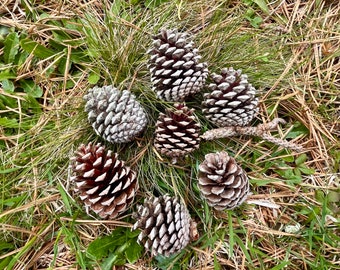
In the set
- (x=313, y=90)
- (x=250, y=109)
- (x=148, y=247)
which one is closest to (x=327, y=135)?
(x=313, y=90)

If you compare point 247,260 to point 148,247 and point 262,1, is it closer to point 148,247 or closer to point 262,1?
point 148,247

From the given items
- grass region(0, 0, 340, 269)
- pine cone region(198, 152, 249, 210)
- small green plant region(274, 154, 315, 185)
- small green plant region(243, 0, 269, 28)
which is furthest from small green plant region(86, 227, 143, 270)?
small green plant region(243, 0, 269, 28)

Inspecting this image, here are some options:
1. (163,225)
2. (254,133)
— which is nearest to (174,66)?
(254,133)

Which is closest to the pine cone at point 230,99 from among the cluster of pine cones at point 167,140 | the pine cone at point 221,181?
the cluster of pine cones at point 167,140

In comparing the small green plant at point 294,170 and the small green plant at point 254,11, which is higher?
the small green plant at point 254,11

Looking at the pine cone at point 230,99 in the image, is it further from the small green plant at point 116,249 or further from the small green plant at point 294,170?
the small green plant at point 116,249

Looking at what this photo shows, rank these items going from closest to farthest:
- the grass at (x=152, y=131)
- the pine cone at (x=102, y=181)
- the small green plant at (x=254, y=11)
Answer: the pine cone at (x=102, y=181) → the grass at (x=152, y=131) → the small green plant at (x=254, y=11)

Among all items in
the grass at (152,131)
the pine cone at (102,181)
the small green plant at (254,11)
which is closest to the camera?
the pine cone at (102,181)
